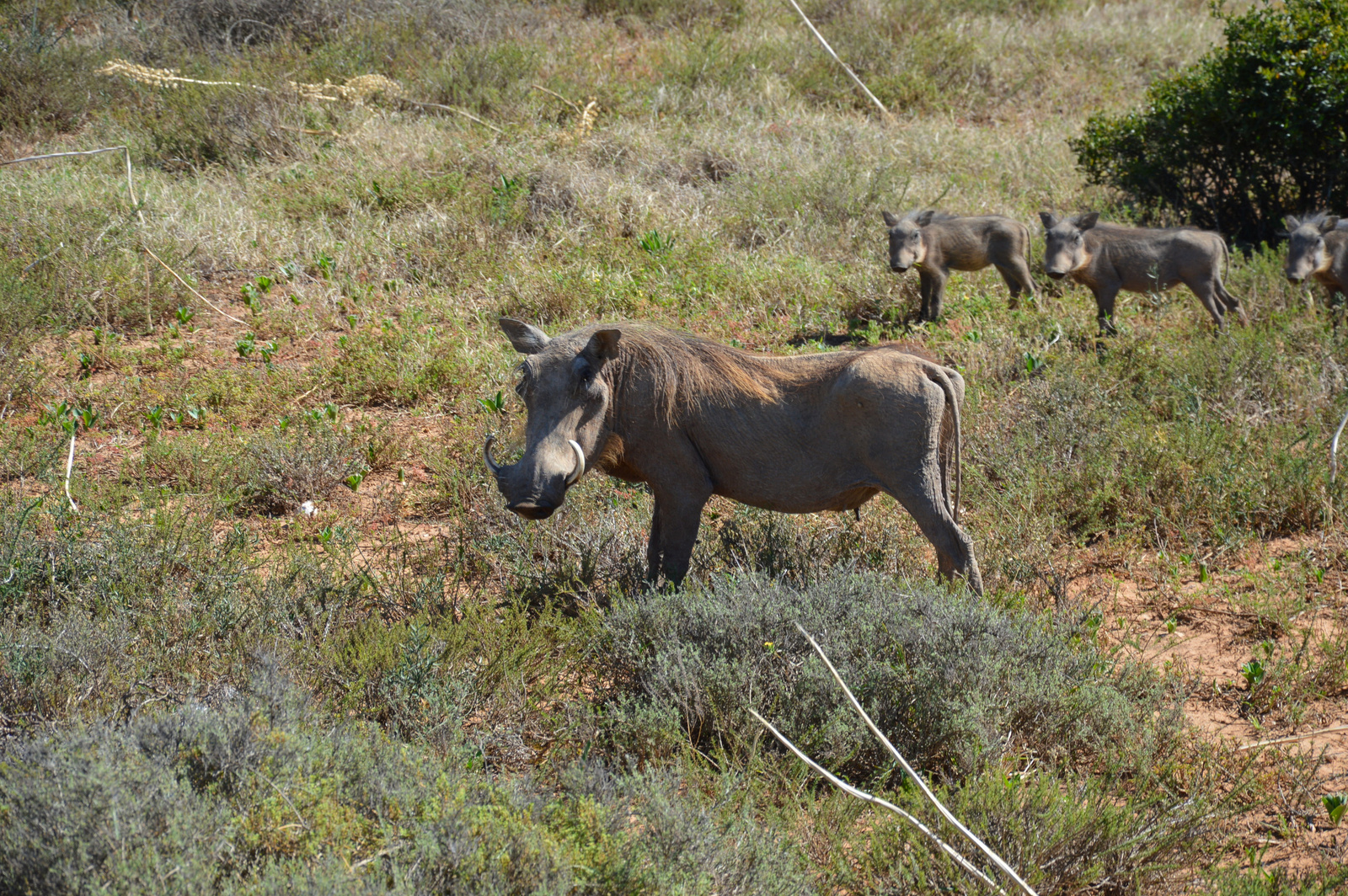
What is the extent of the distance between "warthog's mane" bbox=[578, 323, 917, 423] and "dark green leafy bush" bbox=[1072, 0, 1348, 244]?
5.76 meters

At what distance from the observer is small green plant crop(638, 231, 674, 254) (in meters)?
7.42

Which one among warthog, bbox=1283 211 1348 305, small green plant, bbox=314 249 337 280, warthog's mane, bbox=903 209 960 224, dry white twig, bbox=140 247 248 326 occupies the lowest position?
dry white twig, bbox=140 247 248 326

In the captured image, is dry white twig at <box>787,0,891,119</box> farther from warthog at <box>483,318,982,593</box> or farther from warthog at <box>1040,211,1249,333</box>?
warthog at <box>483,318,982,593</box>

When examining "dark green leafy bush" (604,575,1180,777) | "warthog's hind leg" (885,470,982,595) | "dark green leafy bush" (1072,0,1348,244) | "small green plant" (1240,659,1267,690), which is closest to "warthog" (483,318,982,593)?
"warthog's hind leg" (885,470,982,595)

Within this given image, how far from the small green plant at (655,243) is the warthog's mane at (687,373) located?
12.1ft

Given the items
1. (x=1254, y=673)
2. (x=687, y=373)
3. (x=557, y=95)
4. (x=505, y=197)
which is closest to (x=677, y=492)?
(x=687, y=373)

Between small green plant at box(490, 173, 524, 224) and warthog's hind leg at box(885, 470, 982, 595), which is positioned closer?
warthog's hind leg at box(885, 470, 982, 595)

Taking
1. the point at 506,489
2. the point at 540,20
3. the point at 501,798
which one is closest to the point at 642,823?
the point at 501,798

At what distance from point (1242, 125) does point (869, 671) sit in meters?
6.92

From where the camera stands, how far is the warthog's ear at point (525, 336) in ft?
11.9

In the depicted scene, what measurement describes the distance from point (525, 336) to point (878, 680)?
5.61 ft

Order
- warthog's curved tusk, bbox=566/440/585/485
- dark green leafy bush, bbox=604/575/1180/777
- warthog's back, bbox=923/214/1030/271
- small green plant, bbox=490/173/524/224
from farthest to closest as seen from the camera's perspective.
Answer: small green plant, bbox=490/173/524/224, warthog's back, bbox=923/214/1030/271, warthog's curved tusk, bbox=566/440/585/485, dark green leafy bush, bbox=604/575/1180/777

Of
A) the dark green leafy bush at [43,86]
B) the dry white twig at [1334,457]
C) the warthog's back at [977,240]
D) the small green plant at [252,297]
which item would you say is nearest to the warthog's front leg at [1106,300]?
the warthog's back at [977,240]

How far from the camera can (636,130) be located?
9.48 metres
